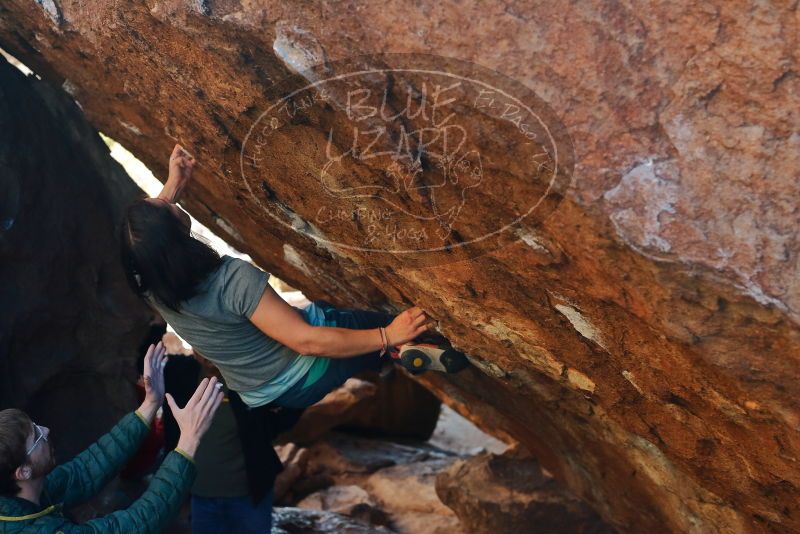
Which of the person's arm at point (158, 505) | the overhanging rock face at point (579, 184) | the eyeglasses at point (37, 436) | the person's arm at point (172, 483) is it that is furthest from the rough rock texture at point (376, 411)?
the eyeglasses at point (37, 436)

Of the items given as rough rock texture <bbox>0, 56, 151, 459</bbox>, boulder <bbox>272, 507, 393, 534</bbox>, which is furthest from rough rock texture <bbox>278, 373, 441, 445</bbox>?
rough rock texture <bbox>0, 56, 151, 459</bbox>

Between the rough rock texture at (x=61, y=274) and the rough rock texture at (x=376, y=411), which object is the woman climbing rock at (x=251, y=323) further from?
the rough rock texture at (x=376, y=411)

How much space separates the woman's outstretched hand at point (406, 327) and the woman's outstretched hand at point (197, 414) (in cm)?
55

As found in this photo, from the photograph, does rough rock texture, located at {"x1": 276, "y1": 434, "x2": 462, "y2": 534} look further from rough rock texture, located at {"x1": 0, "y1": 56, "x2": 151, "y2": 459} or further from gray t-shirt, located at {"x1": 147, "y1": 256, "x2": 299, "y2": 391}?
gray t-shirt, located at {"x1": 147, "y1": 256, "x2": 299, "y2": 391}

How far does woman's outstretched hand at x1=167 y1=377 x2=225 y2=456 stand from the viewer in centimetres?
251

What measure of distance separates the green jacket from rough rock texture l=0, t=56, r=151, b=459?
1166 millimetres

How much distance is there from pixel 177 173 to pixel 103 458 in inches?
43.7

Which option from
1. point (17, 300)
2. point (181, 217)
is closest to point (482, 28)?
point (181, 217)

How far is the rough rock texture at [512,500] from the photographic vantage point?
184 inches

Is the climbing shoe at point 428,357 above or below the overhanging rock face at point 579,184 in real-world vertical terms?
below

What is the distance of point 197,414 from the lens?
8.43 ft

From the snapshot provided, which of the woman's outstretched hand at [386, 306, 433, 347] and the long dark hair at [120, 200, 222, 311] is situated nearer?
the long dark hair at [120, 200, 222, 311]

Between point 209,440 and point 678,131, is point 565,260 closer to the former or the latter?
point 678,131

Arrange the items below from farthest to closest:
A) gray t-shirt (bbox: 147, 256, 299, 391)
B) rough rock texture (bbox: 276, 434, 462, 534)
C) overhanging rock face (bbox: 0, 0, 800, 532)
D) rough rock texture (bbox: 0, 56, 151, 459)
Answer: rough rock texture (bbox: 276, 434, 462, 534) < rough rock texture (bbox: 0, 56, 151, 459) < gray t-shirt (bbox: 147, 256, 299, 391) < overhanging rock face (bbox: 0, 0, 800, 532)
